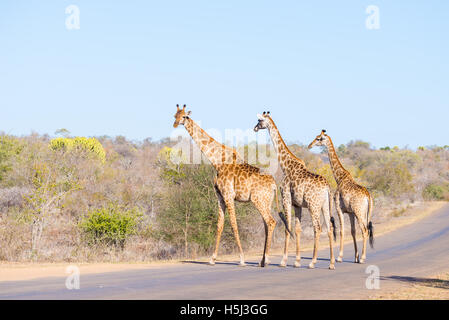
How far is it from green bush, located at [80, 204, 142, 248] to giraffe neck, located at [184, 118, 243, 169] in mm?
7116

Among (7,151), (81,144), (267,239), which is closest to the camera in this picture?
(267,239)

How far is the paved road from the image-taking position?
30.4 ft

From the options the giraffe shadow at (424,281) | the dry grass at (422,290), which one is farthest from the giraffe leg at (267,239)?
the dry grass at (422,290)

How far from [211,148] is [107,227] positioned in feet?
24.8

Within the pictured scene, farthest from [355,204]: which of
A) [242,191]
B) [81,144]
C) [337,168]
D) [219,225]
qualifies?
[81,144]

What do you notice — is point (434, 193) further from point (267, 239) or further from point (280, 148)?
point (267, 239)

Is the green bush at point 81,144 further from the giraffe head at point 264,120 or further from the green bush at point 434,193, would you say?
the giraffe head at point 264,120

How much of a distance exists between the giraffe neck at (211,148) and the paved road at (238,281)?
8.24 feet

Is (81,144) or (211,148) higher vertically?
(81,144)

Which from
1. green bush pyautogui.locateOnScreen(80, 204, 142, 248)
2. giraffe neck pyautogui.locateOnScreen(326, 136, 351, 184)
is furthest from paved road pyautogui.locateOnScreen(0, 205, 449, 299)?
green bush pyautogui.locateOnScreen(80, 204, 142, 248)

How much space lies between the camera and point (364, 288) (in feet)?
33.6

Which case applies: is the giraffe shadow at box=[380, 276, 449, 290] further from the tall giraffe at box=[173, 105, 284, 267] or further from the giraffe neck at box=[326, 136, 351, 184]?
the giraffe neck at box=[326, 136, 351, 184]

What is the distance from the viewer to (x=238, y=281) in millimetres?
10875

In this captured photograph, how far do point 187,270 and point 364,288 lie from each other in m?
4.12
